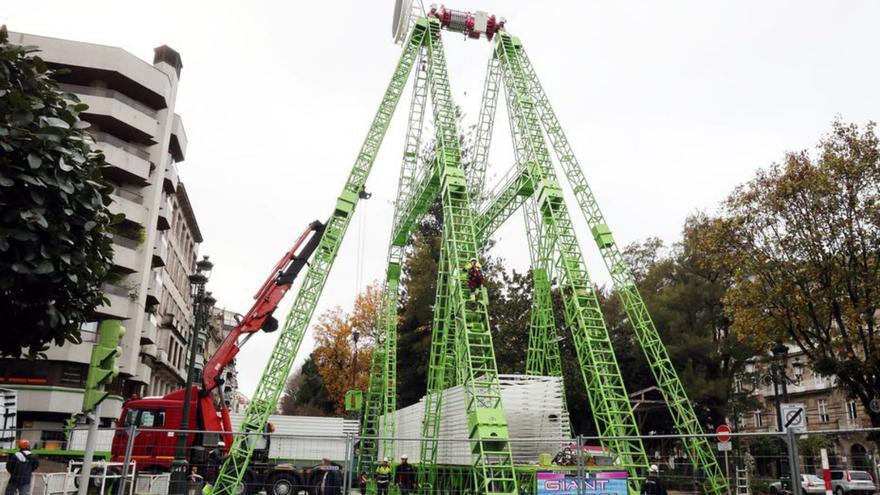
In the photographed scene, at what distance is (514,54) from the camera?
26078 millimetres

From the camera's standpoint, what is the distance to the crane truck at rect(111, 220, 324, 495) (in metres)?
20.1

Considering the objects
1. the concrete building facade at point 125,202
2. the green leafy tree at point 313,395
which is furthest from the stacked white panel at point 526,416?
the green leafy tree at point 313,395

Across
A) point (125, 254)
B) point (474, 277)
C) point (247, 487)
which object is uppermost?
point (125, 254)

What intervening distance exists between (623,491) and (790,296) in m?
13.2

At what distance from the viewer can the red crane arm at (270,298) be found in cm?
2367

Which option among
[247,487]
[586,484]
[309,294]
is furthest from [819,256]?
[247,487]

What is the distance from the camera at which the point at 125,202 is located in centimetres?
3734

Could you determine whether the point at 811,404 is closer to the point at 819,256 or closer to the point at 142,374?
the point at 819,256

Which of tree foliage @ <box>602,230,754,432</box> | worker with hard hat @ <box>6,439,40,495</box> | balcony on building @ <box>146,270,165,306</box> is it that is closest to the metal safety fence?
worker with hard hat @ <box>6,439,40,495</box>

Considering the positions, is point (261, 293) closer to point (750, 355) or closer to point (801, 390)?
point (750, 355)

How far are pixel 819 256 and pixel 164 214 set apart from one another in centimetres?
3851

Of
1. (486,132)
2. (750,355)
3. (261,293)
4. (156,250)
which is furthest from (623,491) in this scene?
(156,250)

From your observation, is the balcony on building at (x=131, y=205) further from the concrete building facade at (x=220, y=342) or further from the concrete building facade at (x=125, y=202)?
the concrete building facade at (x=220, y=342)

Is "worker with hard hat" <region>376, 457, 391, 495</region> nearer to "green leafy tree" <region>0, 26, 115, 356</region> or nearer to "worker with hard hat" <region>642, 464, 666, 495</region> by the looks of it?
"worker with hard hat" <region>642, 464, 666, 495</region>
